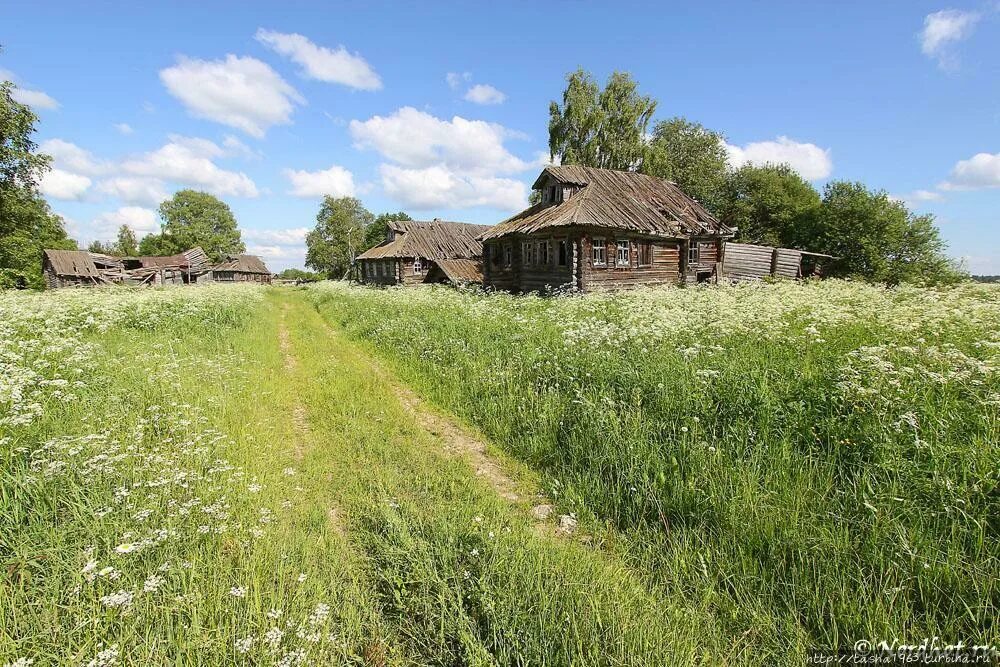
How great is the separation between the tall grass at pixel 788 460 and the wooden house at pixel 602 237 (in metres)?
12.7

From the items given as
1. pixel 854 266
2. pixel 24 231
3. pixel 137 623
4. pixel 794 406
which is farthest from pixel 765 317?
pixel 24 231

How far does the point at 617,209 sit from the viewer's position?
2034 cm

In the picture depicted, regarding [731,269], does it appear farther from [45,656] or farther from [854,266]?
[45,656]

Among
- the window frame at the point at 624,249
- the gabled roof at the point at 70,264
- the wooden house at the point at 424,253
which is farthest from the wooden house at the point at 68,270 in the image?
the window frame at the point at 624,249

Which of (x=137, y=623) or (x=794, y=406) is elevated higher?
(x=794, y=406)

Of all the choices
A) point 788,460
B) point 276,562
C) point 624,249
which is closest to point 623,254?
point 624,249

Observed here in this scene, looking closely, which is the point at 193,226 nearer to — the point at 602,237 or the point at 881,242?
the point at 602,237

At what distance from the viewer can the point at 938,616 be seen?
94.3 inches

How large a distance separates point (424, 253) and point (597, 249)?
20844mm

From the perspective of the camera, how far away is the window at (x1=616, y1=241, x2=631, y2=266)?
800 inches

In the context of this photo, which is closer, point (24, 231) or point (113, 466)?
point (113, 466)

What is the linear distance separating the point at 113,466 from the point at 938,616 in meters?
5.77

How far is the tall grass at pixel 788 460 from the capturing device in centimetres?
251

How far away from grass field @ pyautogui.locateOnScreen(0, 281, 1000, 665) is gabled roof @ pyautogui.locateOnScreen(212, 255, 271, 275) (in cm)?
7191
